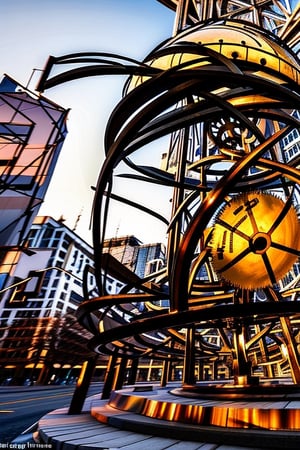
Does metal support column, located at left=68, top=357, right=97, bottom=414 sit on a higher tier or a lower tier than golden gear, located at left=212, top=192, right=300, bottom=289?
lower

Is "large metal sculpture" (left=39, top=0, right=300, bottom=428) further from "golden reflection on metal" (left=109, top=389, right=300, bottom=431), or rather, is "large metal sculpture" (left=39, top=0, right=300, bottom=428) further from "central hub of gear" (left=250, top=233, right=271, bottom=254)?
"golden reflection on metal" (left=109, top=389, right=300, bottom=431)

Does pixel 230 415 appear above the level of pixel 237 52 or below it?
below

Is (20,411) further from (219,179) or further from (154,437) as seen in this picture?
(219,179)

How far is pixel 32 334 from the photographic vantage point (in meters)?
24.2

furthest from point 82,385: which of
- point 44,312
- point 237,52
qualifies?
point 44,312

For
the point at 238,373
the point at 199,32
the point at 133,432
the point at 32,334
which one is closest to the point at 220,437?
the point at 133,432

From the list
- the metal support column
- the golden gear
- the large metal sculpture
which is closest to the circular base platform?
the large metal sculpture

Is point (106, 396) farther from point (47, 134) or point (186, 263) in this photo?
point (47, 134)

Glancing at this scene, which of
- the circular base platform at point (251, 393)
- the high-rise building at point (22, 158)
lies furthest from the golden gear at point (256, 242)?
the high-rise building at point (22, 158)

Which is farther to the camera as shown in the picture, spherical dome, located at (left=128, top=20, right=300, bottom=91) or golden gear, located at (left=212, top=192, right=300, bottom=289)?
golden gear, located at (left=212, top=192, right=300, bottom=289)

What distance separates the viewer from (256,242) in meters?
2.85

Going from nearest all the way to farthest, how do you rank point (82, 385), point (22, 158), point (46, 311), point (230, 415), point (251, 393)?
point (230, 415)
point (251, 393)
point (82, 385)
point (22, 158)
point (46, 311)

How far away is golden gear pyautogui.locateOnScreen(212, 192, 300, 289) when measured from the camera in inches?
113

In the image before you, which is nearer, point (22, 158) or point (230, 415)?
point (230, 415)
